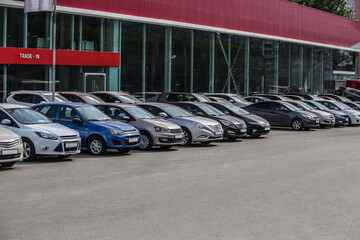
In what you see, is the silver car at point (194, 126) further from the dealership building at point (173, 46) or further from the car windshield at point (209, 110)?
the dealership building at point (173, 46)

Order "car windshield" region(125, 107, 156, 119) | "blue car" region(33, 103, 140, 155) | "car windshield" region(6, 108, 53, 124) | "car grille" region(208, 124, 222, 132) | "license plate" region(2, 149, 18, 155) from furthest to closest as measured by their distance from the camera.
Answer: "car grille" region(208, 124, 222, 132) < "car windshield" region(125, 107, 156, 119) < "blue car" region(33, 103, 140, 155) < "car windshield" region(6, 108, 53, 124) < "license plate" region(2, 149, 18, 155)

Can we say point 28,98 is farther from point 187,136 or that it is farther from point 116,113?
point 187,136

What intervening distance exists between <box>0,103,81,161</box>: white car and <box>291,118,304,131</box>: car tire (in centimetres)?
1545

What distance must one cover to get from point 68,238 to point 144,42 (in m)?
30.8

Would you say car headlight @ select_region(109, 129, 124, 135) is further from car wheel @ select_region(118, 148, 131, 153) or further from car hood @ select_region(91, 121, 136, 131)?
car wheel @ select_region(118, 148, 131, 153)

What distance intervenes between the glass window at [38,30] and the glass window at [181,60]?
10.7 meters

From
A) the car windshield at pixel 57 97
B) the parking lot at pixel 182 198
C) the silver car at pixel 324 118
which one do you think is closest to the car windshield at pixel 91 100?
the car windshield at pixel 57 97

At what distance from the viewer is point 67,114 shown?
1588cm

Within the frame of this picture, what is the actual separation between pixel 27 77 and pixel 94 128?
52.0 ft

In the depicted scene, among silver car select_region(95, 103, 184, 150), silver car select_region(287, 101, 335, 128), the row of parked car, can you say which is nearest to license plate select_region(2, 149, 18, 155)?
the row of parked car

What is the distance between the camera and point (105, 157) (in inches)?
577

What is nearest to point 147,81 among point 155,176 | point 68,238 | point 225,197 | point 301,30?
point 301,30

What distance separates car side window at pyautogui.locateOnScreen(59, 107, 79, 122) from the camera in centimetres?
1575

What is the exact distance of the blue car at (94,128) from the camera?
14945mm
